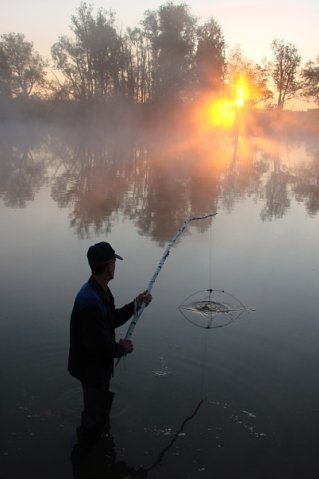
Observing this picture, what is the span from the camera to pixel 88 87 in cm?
7125

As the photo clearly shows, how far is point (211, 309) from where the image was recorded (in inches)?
316

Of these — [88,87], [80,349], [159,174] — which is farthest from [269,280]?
[88,87]

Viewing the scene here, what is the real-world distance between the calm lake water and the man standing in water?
0.65 meters

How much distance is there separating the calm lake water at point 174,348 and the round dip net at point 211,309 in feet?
0.14

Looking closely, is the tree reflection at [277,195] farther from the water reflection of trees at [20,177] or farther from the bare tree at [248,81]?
the bare tree at [248,81]

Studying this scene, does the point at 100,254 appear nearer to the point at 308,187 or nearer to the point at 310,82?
the point at 308,187

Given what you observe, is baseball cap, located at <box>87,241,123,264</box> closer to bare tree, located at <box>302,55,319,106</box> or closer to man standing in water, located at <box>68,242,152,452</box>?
man standing in water, located at <box>68,242,152,452</box>

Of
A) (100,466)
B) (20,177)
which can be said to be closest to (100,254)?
(100,466)

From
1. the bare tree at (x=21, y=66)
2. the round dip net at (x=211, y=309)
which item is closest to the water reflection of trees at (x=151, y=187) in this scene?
the round dip net at (x=211, y=309)

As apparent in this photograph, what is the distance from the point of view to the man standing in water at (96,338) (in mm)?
4047

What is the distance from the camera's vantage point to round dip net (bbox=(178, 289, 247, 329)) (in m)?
7.53

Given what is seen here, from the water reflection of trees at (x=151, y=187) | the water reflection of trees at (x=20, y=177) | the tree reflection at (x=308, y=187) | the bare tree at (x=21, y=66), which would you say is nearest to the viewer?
the water reflection of trees at (x=151, y=187)

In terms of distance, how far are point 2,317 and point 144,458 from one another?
354 centimetres

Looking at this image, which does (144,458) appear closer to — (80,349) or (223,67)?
(80,349)
